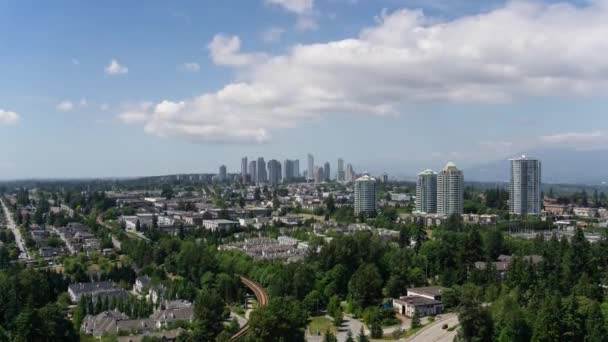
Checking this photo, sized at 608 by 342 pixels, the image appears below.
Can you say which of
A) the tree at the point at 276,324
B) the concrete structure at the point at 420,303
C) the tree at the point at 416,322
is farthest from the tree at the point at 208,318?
the concrete structure at the point at 420,303

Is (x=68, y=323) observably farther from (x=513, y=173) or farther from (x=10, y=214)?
(x=10, y=214)

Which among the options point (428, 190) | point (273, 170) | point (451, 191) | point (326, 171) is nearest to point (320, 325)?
point (451, 191)

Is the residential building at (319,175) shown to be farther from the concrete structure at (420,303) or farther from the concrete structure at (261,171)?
the concrete structure at (420,303)

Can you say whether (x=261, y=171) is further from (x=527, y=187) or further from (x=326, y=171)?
(x=527, y=187)

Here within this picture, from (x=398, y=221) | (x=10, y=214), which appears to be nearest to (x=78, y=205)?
(x=10, y=214)

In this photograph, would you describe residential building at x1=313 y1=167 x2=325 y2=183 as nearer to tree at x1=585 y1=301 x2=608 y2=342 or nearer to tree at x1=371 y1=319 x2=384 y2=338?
tree at x1=371 y1=319 x2=384 y2=338

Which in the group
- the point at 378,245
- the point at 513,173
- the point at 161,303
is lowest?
the point at 161,303

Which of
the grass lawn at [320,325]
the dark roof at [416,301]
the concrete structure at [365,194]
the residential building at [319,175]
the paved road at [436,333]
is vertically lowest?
the grass lawn at [320,325]

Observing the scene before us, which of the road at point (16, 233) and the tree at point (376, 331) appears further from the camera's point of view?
the road at point (16, 233)
